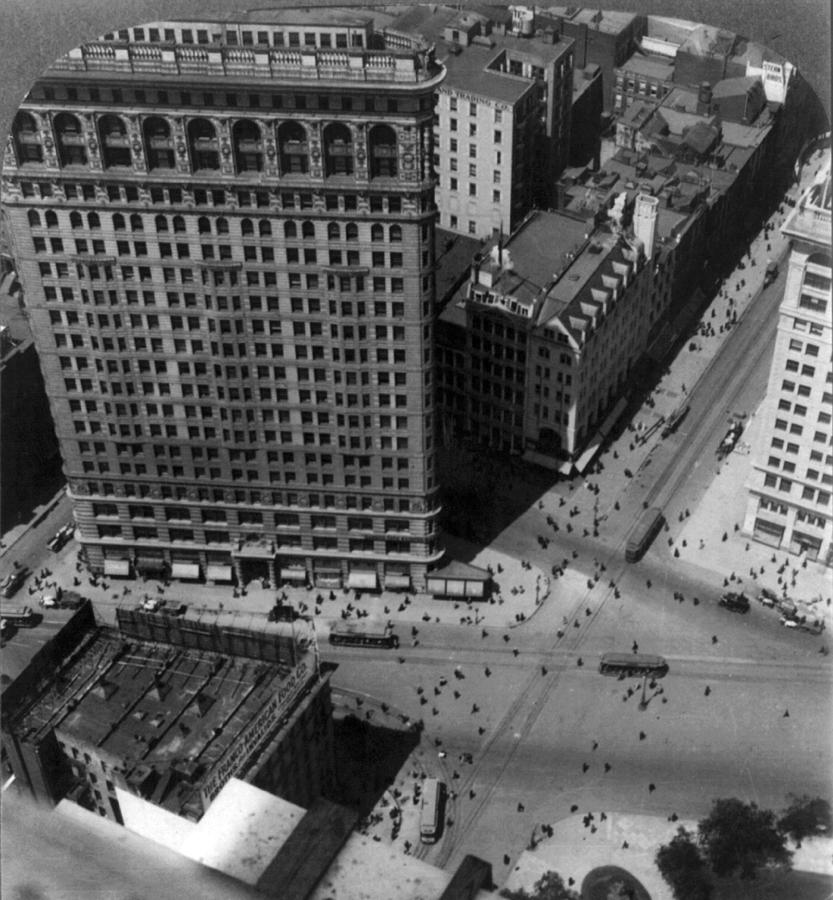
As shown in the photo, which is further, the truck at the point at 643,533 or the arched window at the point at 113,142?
the truck at the point at 643,533

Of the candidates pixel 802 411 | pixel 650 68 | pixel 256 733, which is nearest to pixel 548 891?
pixel 256 733

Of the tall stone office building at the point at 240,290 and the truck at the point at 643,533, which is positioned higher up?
the tall stone office building at the point at 240,290

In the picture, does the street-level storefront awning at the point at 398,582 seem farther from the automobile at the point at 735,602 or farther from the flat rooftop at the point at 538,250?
the flat rooftop at the point at 538,250

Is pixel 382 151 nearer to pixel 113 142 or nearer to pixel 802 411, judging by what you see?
pixel 113 142

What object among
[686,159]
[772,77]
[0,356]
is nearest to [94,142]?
[0,356]

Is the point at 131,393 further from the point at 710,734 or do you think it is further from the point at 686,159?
the point at 686,159

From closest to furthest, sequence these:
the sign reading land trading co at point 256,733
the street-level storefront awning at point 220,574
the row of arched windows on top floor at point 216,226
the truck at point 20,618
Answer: the sign reading land trading co at point 256,733, the row of arched windows on top floor at point 216,226, the truck at point 20,618, the street-level storefront awning at point 220,574

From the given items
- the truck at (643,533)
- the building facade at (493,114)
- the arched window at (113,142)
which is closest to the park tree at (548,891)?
the truck at (643,533)
